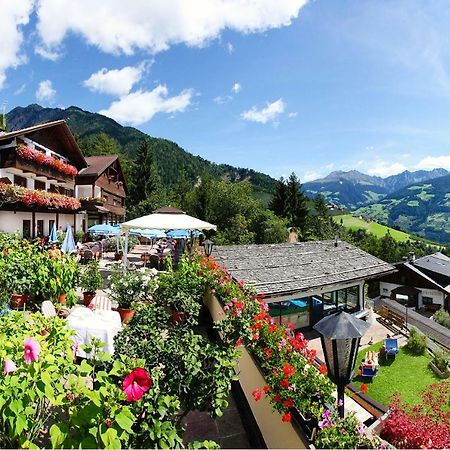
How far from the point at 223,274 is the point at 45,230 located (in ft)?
71.5

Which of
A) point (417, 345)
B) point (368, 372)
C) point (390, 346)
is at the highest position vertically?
point (390, 346)

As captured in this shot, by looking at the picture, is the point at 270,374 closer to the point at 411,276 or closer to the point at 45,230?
the point at 45,230

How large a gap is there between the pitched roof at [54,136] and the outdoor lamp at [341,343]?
75.6ft

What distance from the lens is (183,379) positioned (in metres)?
3.64

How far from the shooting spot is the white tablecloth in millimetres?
5918

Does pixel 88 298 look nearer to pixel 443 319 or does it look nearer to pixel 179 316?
pixel 179 316

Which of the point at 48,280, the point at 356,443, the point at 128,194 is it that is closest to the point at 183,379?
the point at 356,443

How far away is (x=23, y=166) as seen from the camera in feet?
69.0

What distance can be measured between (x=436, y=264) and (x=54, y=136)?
5676 cm

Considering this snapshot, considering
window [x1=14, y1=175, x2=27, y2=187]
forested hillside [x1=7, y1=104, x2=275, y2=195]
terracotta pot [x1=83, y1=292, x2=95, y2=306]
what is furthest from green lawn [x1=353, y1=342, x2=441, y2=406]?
forested hillside [x1=7, y1=104, x2=275, y2=195]

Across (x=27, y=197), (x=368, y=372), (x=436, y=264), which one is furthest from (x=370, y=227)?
(x=27, y=197)

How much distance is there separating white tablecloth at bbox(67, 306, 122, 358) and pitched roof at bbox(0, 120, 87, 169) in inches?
740

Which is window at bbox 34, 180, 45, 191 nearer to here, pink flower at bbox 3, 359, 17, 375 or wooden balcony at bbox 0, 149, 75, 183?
wooden balcony at bbox 0, 149, 75, 183

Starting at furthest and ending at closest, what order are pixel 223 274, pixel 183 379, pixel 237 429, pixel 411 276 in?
1. pixel 411 276
2. pixel 223 274
3. pixel 237 429
4. pixel 183 379
